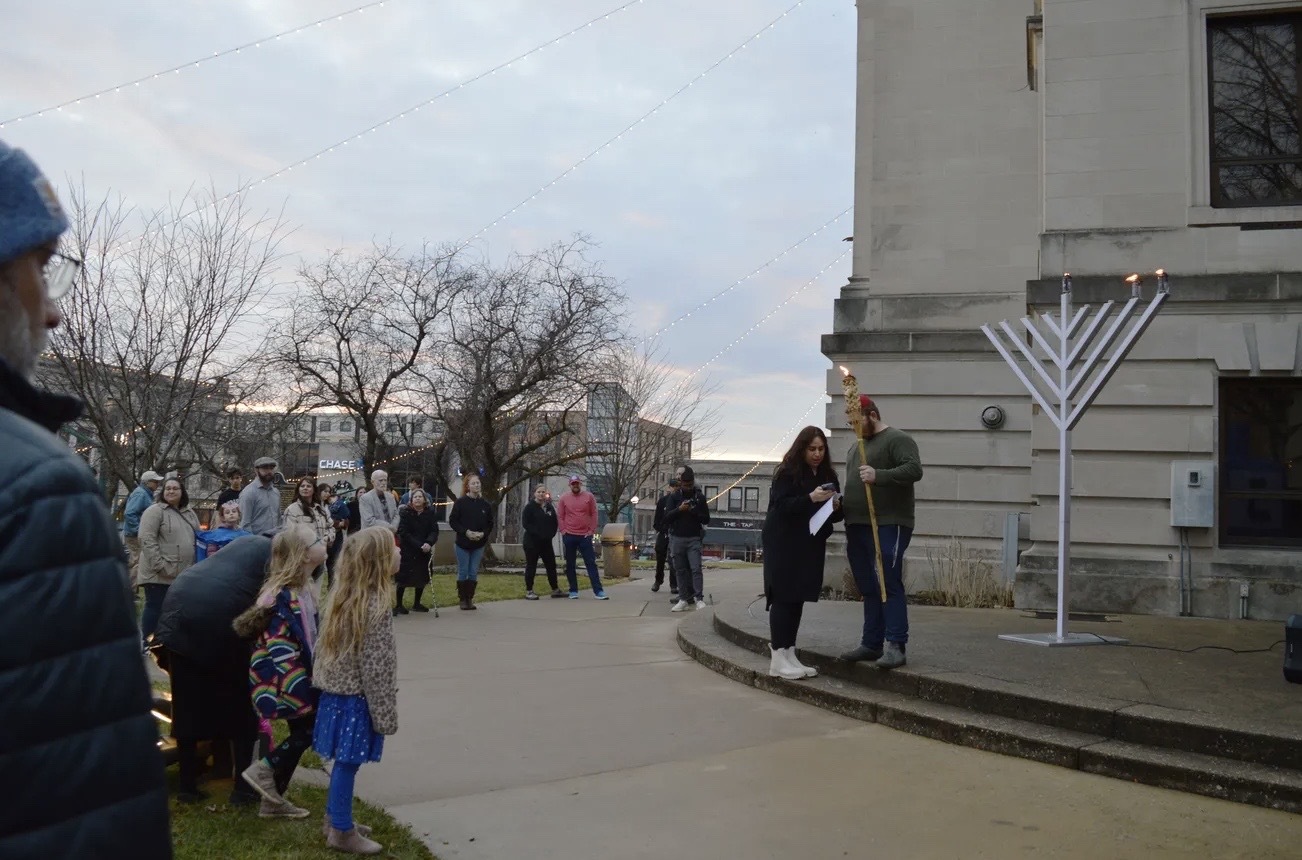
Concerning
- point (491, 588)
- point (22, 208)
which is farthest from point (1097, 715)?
point (491, 588)

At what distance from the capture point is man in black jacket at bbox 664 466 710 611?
14.9 metres

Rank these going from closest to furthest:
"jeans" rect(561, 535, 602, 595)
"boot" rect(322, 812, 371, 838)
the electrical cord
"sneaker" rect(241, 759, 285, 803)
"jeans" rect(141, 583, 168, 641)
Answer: "boot" rect(322, 812, 371, 838), "sneaker" rect(241, 759, 285, 803), the electrical cord, "jeans" rect(141, 583, 168, 641), "jeans" rect(561, 535, 602, 595)

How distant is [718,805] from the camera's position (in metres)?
5.36

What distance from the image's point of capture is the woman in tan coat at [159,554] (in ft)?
31.2

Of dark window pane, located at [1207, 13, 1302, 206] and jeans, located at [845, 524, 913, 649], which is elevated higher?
dark window pane, located at [1207, 13, 1302, 206]

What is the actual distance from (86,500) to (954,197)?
Result: 18031 millimetres

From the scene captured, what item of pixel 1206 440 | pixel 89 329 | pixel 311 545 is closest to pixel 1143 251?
pixel 1206 440

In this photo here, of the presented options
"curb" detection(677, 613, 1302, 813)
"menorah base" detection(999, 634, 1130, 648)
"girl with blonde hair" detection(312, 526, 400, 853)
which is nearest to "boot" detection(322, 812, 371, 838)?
"girl with blonde hair" detection(312, 526, 400, 853)

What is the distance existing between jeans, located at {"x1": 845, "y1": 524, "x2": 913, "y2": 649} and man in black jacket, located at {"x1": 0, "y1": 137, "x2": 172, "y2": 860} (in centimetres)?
678

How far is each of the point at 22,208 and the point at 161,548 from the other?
8.82 meters

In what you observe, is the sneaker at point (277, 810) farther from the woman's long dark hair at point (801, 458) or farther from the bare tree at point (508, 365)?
the bare tree at point (508, 365)

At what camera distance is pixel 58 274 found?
173 cm

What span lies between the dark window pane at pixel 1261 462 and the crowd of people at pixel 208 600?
5.58 meters

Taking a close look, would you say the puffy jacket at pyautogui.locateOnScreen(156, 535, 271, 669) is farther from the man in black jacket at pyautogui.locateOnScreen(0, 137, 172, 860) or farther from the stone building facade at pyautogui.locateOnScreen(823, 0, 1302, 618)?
the stone building facade at pyautogui.locateOnScreen(823, 0, 1302, 618)
